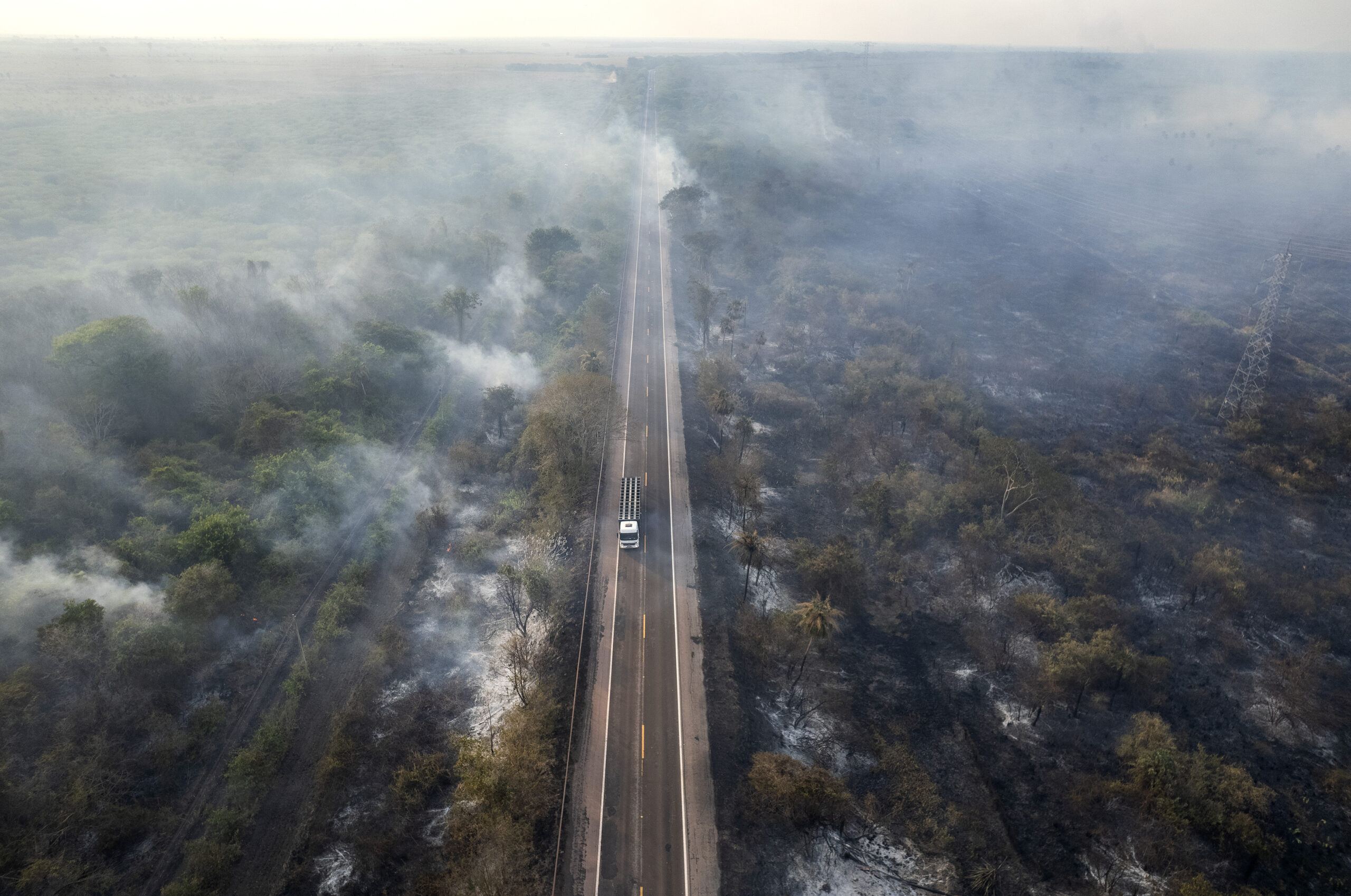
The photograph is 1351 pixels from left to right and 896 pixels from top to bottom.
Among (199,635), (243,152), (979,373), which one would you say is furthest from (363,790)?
(243,152)

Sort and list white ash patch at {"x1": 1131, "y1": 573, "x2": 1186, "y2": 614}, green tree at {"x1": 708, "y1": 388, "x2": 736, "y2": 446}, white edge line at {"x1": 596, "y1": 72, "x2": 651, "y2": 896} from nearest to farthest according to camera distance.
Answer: white edge line at {"x1": 596, "y1": 72, "x2": 651, "y2": 896}, white ash patch at {"x1": 1131, "y1": 573, "x2": 1186, "y2": 614}, green tree at {"x1": 708, "y1": 388, "x2": 736, "y2": 446}

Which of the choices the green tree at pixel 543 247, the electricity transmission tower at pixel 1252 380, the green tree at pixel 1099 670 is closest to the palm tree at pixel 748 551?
the green tree at pixel 1099 670

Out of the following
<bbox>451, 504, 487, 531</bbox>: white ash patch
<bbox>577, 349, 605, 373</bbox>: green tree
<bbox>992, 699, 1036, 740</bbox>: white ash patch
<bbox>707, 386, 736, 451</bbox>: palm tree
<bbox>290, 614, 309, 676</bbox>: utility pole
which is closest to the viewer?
<bbox>992, 699, 1036, 740</bbox>: white ash patch

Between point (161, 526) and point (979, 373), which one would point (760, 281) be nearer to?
point (979, 373)

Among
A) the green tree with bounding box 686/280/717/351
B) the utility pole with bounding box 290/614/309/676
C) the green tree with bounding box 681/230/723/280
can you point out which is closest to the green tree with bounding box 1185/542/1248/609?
the green tree with bounding box 686/280/717/351

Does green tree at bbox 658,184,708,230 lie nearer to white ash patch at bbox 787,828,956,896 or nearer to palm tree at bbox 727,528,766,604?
palm tree at bbox 727,528,766,604

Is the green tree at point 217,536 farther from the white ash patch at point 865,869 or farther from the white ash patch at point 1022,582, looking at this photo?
the white ash patch at point 1022,582
